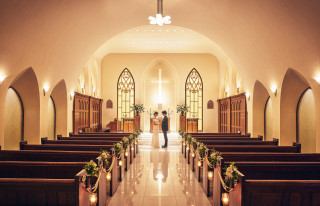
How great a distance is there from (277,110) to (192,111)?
895cm

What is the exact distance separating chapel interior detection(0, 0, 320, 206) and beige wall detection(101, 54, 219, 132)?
1.11m

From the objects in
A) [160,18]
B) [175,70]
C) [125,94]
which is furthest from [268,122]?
[125,94]

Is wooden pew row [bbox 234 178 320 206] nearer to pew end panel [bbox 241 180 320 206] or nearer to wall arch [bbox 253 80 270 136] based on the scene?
pew end panel [bbox 241 180 320 206]

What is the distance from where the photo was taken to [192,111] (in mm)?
17094

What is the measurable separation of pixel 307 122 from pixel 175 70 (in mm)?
9772

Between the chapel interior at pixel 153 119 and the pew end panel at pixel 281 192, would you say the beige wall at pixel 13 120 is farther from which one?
the pew end panel at pixel 281 192

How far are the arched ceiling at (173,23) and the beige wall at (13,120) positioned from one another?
1093 mm

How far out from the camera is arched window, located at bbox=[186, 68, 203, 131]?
1681 cm

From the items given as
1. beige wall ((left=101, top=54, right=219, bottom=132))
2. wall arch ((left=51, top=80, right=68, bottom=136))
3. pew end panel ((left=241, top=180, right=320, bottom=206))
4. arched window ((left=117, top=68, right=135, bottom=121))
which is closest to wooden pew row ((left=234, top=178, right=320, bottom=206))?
pew end panel ((left=241, top=180, right=320, bottom=206))

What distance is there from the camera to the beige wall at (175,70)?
653 inches

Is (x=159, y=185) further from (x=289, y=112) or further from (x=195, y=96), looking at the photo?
(x=195, y=96)

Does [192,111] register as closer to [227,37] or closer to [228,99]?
[228,99]

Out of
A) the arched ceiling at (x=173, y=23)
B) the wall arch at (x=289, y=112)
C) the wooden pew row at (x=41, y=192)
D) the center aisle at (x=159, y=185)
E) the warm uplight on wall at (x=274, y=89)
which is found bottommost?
the center aisle at (x=159, y=185)

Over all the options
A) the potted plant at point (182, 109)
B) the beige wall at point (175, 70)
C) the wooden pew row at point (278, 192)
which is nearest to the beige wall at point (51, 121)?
the beige wall at point (175, 70)
